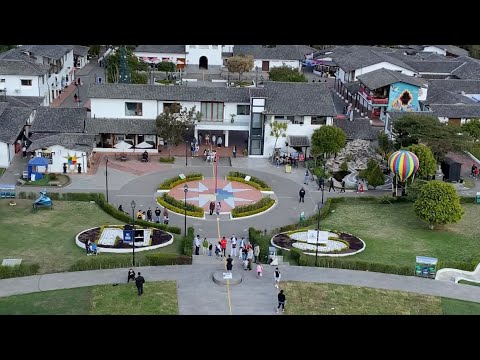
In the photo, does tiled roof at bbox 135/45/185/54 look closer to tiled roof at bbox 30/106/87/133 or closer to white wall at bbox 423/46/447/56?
tiled roof at bbox 30/106/87/133

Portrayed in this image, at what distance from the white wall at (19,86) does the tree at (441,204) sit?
117 ft

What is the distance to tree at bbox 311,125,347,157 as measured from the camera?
159 feet

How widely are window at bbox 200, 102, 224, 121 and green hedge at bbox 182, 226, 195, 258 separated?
61.1 ft

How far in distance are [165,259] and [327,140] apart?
2037 centimetres

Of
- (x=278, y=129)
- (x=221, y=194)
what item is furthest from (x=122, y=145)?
(x=278, y=129)

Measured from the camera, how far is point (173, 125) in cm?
4844

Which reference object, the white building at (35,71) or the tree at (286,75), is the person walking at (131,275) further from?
the tree at (286,75)

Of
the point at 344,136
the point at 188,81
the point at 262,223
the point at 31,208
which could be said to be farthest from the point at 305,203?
the point at 188,81

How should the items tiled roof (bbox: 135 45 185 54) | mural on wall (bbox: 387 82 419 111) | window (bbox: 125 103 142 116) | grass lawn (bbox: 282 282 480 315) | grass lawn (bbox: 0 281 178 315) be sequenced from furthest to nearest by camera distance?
tiled roof (bbox: 135 45 185 54), mural on wall (bbox: 387 82 419 111), window (bbox: 125 103 142 116), grass lawn (bbox: 282 282 480 315), grass lawn (bbox: 0 281 178 315)

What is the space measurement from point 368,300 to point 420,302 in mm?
2284

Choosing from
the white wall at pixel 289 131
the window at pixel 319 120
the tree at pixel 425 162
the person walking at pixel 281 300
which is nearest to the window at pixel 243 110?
the white wall at pixel 289 131

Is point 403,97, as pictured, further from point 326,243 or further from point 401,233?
point 326,243

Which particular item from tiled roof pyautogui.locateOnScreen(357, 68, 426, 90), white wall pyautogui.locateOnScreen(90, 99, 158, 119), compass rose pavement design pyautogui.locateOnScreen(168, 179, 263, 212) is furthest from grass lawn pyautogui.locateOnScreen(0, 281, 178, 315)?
tiled roof pyautogui.locateOnScreen(357, 68, 426, 90)

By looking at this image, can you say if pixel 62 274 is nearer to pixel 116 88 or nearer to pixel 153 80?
pixel 116 88
